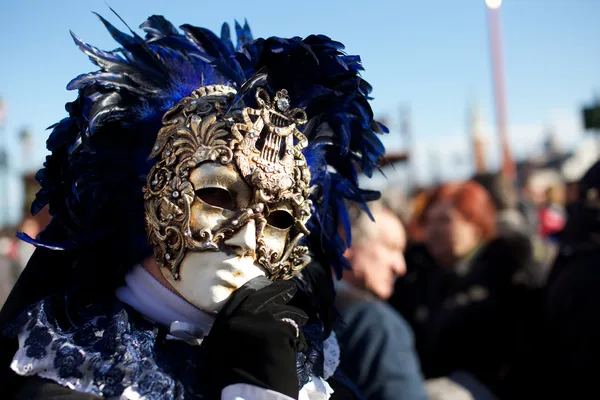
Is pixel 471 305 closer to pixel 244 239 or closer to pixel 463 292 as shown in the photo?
pixel 463 292

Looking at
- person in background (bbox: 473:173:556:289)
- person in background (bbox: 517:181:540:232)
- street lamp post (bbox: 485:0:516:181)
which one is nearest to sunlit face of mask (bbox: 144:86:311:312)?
person in background (bbox: 473:173:556:289)

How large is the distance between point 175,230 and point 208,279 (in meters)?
0.16

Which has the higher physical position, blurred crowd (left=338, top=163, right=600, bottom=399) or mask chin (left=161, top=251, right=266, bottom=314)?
mask chin (left=161, top=251, right=266, bottom=314)

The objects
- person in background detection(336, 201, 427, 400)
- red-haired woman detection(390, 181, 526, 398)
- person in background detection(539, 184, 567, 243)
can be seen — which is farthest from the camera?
person in background detection(539, 184, 567, 243)

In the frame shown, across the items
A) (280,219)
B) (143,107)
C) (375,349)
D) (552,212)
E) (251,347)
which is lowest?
(552,212)

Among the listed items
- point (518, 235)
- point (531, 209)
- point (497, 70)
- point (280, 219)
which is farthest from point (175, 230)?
point (497, 70)

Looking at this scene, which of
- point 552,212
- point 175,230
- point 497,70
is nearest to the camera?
point 175,230

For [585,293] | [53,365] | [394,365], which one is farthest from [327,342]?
[585,293]

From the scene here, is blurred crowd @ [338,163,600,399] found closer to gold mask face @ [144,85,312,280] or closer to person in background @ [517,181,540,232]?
gold mask face @ [144,85,312,280]

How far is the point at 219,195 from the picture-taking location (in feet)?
6.16

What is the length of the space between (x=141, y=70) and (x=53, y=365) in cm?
89

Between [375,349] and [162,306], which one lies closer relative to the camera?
[162,306]

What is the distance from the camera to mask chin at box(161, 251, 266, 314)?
71.0 inches

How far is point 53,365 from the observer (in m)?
1.67
